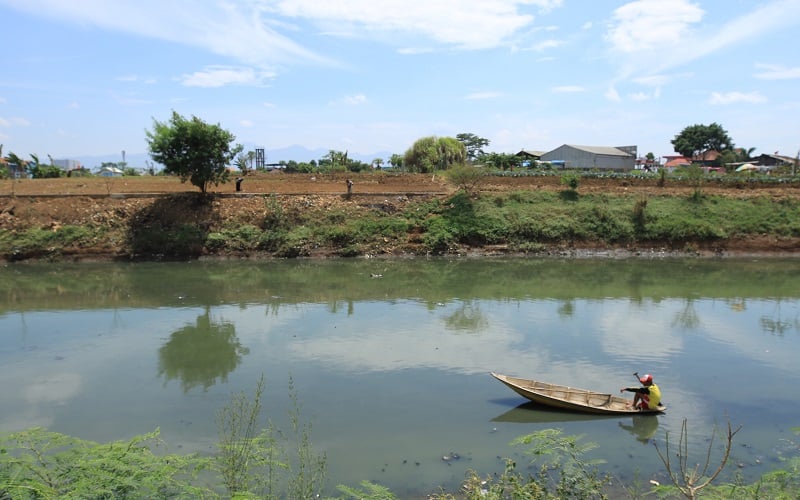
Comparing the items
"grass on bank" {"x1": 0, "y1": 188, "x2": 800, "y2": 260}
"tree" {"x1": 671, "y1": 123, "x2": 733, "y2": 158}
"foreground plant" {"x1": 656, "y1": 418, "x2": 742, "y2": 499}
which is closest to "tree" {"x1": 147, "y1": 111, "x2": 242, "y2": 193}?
"grass on bank" {"x1": 0, "y1": 188, "x2": 800, "y2": 260}

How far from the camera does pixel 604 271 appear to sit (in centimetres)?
2514

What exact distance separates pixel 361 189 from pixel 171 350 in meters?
22.0

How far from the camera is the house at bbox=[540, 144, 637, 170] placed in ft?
171

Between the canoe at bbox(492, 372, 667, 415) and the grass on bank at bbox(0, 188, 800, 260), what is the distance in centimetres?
1875

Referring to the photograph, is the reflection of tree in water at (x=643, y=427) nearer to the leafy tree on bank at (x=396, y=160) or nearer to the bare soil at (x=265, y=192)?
the bare soil at (x=265, y=192)

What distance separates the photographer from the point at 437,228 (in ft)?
97.6

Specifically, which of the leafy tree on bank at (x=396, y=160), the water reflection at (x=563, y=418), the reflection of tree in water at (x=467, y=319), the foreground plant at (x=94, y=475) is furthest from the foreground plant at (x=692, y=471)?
the leafy tree on bank at (x=396, y=160)

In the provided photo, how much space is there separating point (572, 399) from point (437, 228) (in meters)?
20.3

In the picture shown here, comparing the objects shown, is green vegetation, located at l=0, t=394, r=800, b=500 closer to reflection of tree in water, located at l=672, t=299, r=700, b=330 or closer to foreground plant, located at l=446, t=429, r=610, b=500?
foreground plant, located at l=446, t=429, r=610, b=500

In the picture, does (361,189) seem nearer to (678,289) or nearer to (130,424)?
(678,289)

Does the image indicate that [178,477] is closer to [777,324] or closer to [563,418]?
[563,418]

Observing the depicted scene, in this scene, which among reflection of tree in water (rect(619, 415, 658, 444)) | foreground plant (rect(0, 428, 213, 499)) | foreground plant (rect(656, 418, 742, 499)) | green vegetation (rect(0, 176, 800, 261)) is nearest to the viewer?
foreground plant (rect(656, 418, 742, 499))

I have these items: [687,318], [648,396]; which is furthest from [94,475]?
[687,318]

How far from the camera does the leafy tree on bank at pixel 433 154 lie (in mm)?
44594
